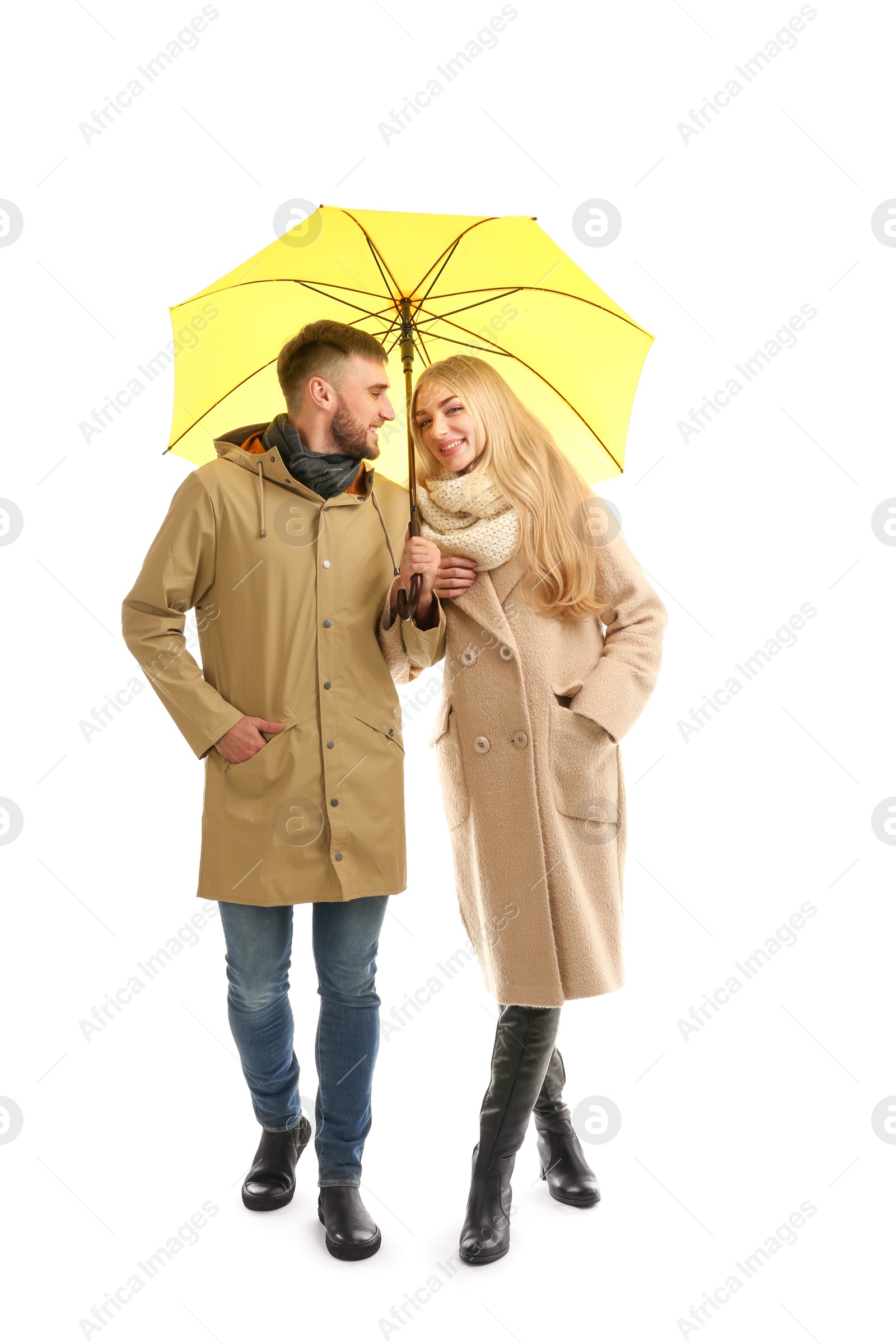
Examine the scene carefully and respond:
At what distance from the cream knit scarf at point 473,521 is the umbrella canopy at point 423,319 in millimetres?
300

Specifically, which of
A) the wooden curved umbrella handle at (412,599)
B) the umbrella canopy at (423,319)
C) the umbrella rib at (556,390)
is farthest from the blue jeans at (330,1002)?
the umbrella rib at (556,390)

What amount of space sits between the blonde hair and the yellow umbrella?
118 millimetres

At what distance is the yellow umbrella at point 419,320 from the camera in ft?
8.05

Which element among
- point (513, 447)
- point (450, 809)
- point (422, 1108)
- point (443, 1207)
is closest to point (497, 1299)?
point (443, 1207)

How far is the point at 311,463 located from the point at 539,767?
885mm

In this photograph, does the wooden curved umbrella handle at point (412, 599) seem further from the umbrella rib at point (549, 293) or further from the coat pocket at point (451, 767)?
the umbrella rib at point (549, 293)

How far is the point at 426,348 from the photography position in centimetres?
277

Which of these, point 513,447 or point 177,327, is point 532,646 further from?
point 177,327

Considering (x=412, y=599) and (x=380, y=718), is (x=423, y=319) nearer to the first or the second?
(x=412, y=599)

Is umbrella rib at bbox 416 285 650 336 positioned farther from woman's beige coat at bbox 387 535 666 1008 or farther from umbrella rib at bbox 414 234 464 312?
woman's beige coat at bbox 387 535 666 1008

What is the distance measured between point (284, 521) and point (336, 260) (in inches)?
23.7

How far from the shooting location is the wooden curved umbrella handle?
248 cm

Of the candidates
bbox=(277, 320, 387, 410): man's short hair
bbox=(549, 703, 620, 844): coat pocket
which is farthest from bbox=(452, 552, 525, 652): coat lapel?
bbox=(277, 320, 387, 410): man's short hair

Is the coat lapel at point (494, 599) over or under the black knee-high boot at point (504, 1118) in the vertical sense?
over
